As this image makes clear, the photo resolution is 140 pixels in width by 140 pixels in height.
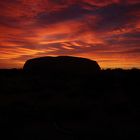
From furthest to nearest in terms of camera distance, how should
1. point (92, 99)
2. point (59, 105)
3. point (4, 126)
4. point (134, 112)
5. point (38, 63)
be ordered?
1. point (38, 63)
2. point (92, 99)
3. point (59, 105)
4. point (134, 112)
5. point (4, 126)

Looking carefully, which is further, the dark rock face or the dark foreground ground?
the dark rock face

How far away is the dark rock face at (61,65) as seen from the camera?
22.8 meters

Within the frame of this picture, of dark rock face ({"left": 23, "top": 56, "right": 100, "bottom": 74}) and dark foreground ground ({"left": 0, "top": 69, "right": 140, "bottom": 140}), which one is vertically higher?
dark rock face ({"left": 23, "top": 56, "right": 100, "bottom": 74})

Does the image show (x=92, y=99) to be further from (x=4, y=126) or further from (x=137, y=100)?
(x=4, y=126)

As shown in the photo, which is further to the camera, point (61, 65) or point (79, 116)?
point (61, 65)

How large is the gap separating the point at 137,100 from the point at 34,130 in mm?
5553

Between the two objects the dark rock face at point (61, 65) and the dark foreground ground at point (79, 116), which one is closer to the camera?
the dark foreground ground at point (79, 116)

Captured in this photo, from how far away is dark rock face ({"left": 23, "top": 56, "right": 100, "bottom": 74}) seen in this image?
2281 centimetres

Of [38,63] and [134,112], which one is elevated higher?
[38,63]

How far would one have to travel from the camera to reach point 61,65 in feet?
75.0

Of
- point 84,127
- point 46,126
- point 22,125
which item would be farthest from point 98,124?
point 22,125

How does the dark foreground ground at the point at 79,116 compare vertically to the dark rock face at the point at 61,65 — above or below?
below

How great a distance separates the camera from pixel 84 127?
23.9ft

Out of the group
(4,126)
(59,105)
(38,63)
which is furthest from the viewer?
(38,63)
